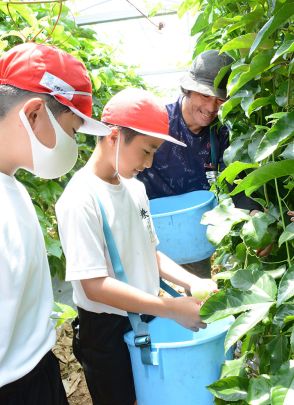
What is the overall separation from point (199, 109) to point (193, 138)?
0.16 metres

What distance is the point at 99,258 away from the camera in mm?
1125

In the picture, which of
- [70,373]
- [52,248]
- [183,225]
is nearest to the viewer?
[52,248]

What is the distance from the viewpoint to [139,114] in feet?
4.05

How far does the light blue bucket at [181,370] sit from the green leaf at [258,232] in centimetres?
28

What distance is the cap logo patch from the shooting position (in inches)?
34.8

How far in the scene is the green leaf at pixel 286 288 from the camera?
619 mm

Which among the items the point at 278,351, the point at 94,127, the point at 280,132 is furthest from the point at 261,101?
the point at 278,351

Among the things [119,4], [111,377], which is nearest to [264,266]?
[111,377]

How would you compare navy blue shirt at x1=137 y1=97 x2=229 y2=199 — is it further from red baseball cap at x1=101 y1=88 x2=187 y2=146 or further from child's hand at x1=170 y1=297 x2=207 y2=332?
child's hand at x1=170 y1=297 x2=207 y2=332

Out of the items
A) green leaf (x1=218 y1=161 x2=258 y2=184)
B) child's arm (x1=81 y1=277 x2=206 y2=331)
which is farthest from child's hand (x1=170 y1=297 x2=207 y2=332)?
green leaf (x1=218 y1=161 x2=258 y2=184)

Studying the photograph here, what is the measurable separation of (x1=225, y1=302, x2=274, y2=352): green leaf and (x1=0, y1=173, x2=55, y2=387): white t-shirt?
398 mm

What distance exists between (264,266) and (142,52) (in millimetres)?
7699

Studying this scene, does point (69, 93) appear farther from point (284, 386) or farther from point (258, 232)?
point (284, 386)

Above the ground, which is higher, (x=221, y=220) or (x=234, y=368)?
(x=221, y=220)
